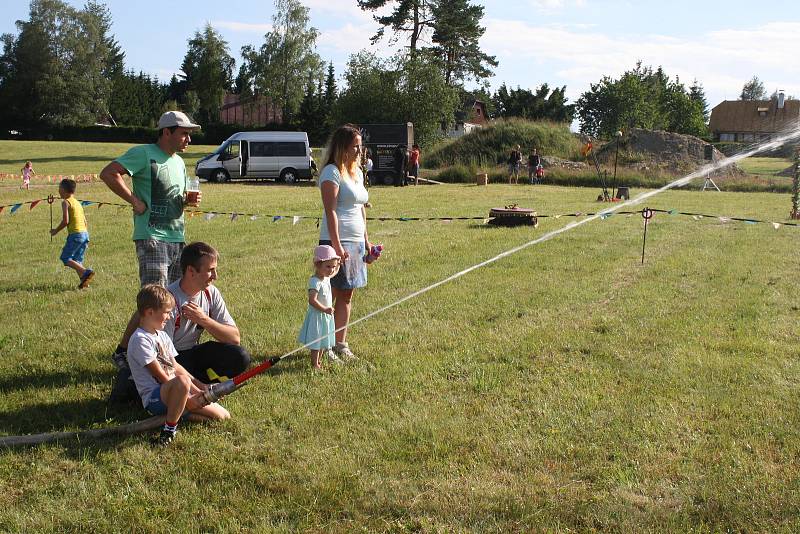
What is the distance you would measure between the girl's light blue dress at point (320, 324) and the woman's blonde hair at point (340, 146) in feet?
3.19

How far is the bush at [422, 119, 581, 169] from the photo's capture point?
42625 mm

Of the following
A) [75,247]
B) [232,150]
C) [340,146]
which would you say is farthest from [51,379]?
[232,150]

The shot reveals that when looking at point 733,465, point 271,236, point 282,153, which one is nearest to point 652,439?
point 733,465

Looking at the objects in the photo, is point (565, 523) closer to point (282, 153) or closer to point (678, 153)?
point (282, 153)

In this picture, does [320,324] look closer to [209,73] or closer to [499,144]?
[499,144]

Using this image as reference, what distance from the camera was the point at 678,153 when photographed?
42406mm

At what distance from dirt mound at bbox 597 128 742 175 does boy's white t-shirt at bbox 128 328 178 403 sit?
126 ft

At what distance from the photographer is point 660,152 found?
140 ft

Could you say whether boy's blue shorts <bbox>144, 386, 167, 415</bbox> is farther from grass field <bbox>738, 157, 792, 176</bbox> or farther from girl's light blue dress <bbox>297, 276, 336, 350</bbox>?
grass field <bbox>738, 157, 792, 176</bbox>

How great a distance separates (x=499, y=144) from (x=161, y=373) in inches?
1593

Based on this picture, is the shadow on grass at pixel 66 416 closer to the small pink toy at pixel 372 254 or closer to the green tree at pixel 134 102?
the small pink toy at pixel 372 254

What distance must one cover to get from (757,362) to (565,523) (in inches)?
132

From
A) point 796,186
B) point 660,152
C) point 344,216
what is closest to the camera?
point 344,216

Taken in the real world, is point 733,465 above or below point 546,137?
below
